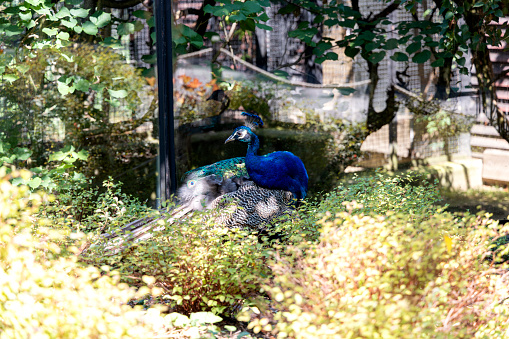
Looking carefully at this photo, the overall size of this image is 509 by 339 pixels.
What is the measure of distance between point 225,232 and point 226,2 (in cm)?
238

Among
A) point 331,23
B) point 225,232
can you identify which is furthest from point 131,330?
point 331,23

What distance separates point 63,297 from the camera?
1.81 metres

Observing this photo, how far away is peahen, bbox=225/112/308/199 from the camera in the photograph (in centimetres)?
389

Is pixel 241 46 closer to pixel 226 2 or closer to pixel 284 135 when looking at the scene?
pixel 226 2

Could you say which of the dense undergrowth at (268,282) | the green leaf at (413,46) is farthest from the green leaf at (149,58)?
the green leaf at (413,46)

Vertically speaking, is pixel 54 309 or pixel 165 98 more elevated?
pixel 165 98

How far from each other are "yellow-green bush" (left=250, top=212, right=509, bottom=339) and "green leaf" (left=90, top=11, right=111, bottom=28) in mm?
2973

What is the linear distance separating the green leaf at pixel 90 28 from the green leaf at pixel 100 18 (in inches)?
1.3

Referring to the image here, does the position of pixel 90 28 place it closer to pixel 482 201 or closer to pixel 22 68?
pixel 22 68

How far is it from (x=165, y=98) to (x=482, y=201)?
306 centimetres

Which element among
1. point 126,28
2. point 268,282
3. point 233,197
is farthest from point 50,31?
point 268,282

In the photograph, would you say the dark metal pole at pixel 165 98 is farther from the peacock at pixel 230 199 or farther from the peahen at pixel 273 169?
the peahen at pixel 273 169

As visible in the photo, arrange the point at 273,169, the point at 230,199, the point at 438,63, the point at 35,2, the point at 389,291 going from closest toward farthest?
the point at 389,291 → the point at 230,199 → the point at 273,169 → the point at 35,2 → the point at 438,63

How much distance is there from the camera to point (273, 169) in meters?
3.90
